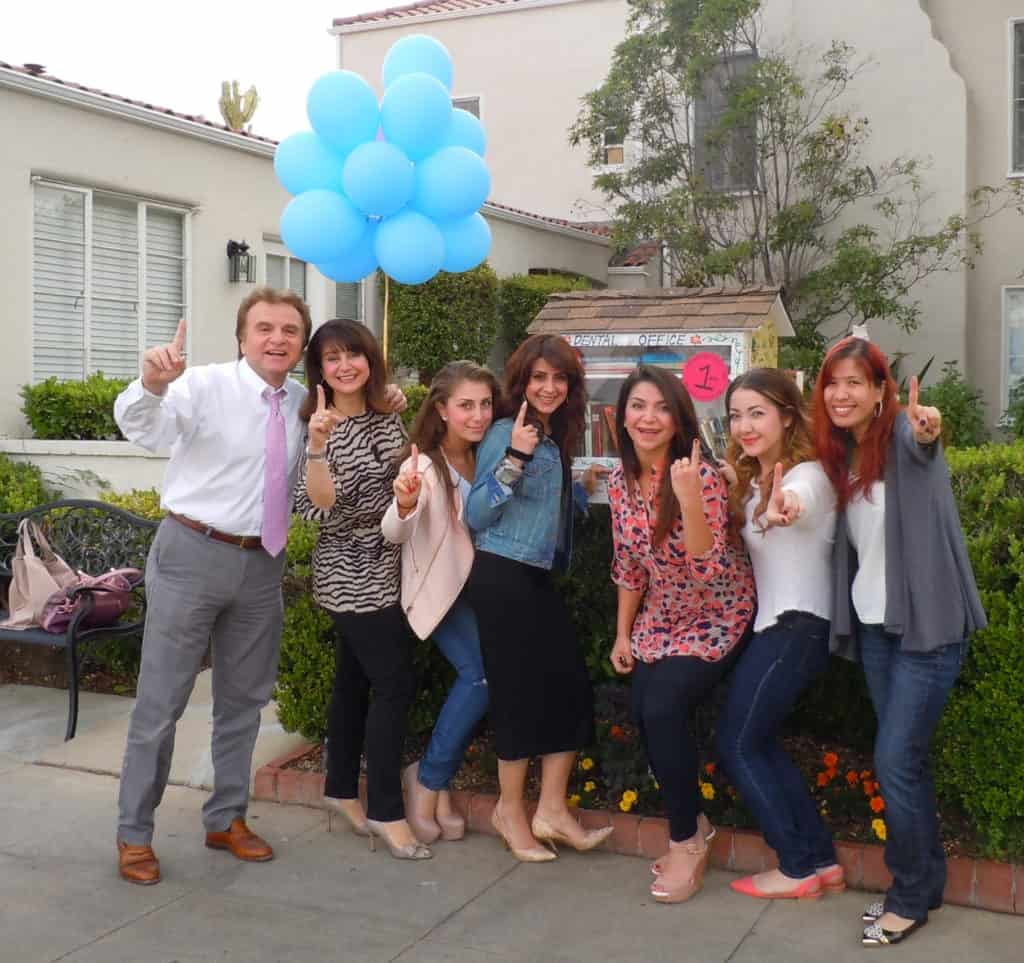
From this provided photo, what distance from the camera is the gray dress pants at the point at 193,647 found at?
4043mm

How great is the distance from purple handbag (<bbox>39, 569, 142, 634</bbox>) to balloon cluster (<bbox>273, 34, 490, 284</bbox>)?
6.53 feet

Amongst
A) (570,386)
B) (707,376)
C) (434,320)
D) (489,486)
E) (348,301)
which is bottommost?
(489,486)

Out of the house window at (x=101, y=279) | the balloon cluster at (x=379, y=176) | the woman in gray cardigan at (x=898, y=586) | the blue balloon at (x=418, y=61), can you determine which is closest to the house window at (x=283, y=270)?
the house window at (x=101, y=279)

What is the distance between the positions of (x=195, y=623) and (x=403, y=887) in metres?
1.12

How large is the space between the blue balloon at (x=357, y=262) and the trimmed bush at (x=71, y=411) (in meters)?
4.71

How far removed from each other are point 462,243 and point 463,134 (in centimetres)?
45

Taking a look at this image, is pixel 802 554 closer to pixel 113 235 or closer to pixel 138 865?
pixel 138 865

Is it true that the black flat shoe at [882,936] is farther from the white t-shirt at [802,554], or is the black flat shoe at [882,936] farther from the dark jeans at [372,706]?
the dark jeans at [372,706]

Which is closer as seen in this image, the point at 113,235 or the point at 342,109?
the point at 342,109

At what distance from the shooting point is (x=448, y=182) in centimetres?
491

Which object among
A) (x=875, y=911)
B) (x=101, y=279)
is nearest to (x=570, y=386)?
(x=875, y=911)

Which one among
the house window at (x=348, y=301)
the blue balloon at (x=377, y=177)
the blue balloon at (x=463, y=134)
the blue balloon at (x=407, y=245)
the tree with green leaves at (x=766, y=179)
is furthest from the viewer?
the house window at (x=348, y=301)

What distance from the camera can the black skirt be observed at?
4.14 metres

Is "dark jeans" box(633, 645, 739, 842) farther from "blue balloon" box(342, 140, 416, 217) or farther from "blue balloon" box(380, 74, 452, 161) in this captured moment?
"blue balloon" box(380, 74, 452, 161)
